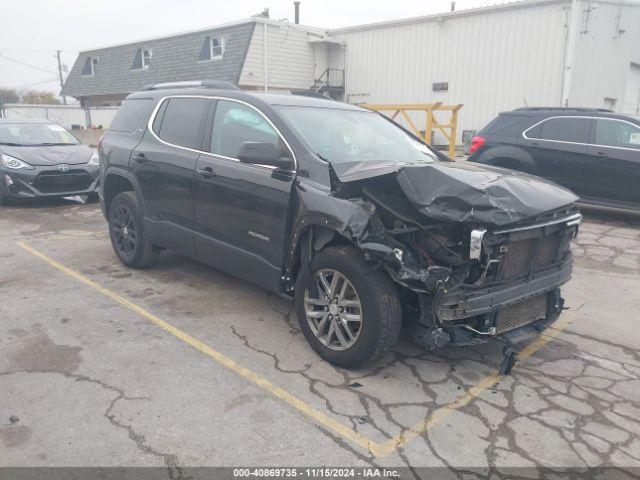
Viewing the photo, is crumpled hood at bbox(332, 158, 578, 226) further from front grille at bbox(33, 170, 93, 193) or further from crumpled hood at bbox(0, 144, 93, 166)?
crumpled hood at bbox(0, 144, 93, 166)

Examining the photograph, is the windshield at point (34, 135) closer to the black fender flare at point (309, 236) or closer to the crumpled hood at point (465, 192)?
the black fender flare at point (309, 236)

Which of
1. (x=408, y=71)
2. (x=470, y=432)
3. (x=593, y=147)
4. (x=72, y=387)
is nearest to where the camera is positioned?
(x=470, y=432)

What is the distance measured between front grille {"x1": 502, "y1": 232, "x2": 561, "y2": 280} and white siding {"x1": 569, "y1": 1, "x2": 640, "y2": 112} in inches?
541

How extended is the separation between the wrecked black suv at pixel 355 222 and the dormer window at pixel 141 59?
2261 cm

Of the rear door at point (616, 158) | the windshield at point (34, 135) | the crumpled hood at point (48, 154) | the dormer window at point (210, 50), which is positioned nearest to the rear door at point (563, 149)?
the rear door at point (616, 158)

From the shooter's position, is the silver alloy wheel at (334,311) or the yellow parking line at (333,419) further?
the silver alloy wheel at (334,311)

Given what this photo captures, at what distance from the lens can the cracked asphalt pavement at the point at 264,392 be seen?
2756mm

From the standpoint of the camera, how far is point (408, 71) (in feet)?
62.1

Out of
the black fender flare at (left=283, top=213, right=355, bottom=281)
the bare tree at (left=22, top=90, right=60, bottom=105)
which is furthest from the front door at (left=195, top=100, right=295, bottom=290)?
the bare tree at (left=22, top=90, right=60, bottom=105)

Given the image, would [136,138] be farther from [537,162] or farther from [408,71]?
[408,71]

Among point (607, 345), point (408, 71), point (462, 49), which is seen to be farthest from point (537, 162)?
point (408, 71)

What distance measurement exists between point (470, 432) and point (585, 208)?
8.02 metres

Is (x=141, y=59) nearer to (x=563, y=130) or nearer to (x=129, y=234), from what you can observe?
(x=563, y=130)

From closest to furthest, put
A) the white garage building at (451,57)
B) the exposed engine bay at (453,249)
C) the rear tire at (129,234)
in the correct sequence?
1. the exposed engine bay at (453,249)
2. the rear tire at (129,234)
3. the white garage building at (451,57)
